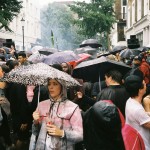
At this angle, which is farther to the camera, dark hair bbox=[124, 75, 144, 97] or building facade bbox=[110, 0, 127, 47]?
building facade bbox=[110, 0, 127, 47]

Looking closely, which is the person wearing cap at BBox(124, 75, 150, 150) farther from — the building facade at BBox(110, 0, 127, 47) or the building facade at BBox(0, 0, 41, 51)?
the building facade at BBox(0, 0, 41, 51)

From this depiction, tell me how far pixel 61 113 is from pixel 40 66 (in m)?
0.67

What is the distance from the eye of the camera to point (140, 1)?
34469mm

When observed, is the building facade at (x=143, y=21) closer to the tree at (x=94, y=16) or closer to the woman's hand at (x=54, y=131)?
the tree at (x=94, y=16)

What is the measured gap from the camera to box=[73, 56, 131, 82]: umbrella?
22.0ft

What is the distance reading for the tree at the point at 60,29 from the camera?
7406 centimetres

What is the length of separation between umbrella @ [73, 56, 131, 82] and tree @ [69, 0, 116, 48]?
30160mm

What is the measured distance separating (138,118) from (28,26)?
55.9 m

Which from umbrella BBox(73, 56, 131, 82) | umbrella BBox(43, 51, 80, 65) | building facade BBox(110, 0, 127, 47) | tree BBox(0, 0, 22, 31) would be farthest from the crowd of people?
building facade BBox(110, 0, 127, 47)

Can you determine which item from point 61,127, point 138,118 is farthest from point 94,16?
point 61,127

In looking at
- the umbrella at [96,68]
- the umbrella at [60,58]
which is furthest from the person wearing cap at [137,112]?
the umbrella at [60,58]

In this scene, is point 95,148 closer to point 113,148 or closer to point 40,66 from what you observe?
point 113,148

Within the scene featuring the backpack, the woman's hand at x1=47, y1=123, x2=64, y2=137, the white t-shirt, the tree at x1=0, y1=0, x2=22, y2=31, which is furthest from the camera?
the tree at x1=0, y1=0, x2=22, y2=31

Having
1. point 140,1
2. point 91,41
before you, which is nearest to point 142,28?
point 140,1
